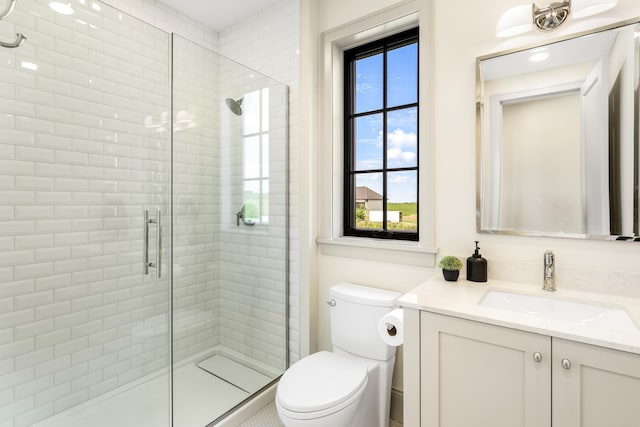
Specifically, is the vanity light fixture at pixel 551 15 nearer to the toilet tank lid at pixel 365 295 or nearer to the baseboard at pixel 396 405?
the toilet tank lid at pixel 365 295

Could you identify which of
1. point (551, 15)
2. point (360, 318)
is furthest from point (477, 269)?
point (551, 15)

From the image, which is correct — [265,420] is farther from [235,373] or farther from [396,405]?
[396,405]

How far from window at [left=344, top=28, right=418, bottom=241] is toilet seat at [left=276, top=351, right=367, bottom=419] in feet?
2.62

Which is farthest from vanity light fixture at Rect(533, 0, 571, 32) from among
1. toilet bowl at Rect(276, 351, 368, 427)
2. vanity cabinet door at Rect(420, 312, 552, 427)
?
toilet bowl at Rect(276, 351, 368, 427)

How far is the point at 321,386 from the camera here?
1406 mm

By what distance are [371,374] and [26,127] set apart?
1985mm

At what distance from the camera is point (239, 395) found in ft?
6.31

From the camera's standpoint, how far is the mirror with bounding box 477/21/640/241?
125cm

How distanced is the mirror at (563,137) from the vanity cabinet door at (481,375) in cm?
61

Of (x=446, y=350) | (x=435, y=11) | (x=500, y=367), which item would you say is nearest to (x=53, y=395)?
(x=446, y=350)

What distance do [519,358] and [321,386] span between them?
2.59 ft

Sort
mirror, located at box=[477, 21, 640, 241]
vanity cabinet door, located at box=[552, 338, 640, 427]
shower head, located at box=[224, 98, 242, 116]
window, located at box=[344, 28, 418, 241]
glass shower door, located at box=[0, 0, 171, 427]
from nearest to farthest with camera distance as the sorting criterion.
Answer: vanity cabinet door, located at box=[552, 338, 640, 427] < mirror, located at box=[477, 21, 640, 241] < glass shower door, located at box=[0, 0, 171, 427] < window, located at box=[344, 28, 418, 241] < shower head, located at box=[224, 98, 242, 116]

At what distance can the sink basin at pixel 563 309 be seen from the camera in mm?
1135

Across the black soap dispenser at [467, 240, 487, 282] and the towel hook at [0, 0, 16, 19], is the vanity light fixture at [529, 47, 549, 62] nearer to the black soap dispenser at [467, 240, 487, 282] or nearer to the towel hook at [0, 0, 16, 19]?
the black soap dispenser at [467, 240, 487, 282]
